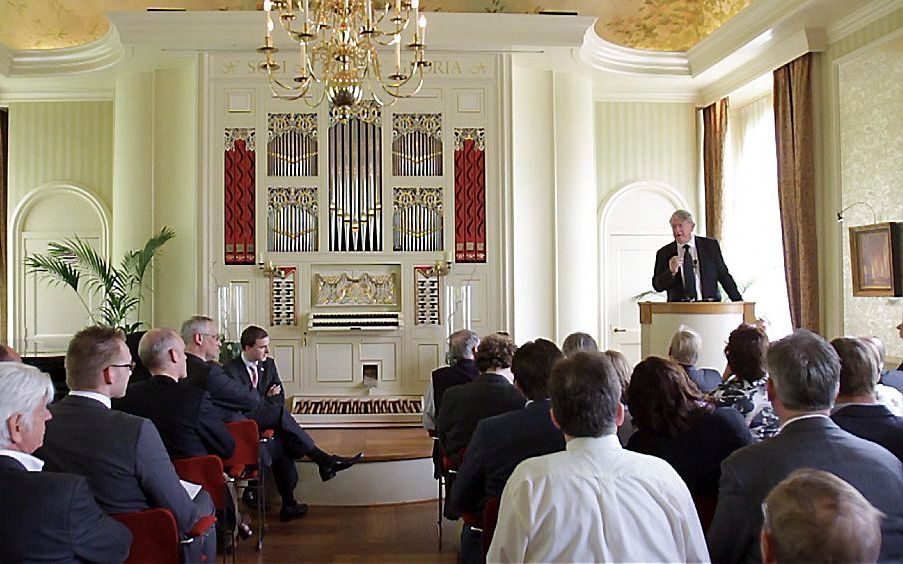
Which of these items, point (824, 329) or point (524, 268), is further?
point (524, 268)

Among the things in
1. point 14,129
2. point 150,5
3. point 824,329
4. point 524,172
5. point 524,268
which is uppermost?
point 150,5

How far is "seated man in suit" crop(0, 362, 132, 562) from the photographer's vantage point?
232cm

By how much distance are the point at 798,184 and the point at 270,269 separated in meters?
5.18

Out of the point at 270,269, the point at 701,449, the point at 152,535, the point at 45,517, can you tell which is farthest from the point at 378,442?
the point at 45,517

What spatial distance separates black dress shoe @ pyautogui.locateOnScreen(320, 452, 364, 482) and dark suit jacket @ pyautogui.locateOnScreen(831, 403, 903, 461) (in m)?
3.83

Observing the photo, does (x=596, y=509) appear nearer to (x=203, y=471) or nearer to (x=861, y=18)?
(x=203, y=471)

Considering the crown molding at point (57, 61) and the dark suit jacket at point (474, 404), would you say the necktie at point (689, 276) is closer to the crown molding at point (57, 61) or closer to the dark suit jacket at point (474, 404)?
the dark suit jacket at point (474, 404)

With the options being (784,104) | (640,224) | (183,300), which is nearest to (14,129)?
(183,300)

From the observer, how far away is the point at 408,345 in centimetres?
Result: 936

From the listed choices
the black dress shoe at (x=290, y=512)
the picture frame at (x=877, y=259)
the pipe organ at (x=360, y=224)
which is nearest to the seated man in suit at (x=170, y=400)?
the black dress shoe at (x=290, y=512)

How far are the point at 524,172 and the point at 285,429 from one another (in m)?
4.59

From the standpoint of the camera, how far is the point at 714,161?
10469 millimetres

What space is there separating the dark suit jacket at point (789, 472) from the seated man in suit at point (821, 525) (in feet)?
2.96

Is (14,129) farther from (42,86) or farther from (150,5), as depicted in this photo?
(150,5)
